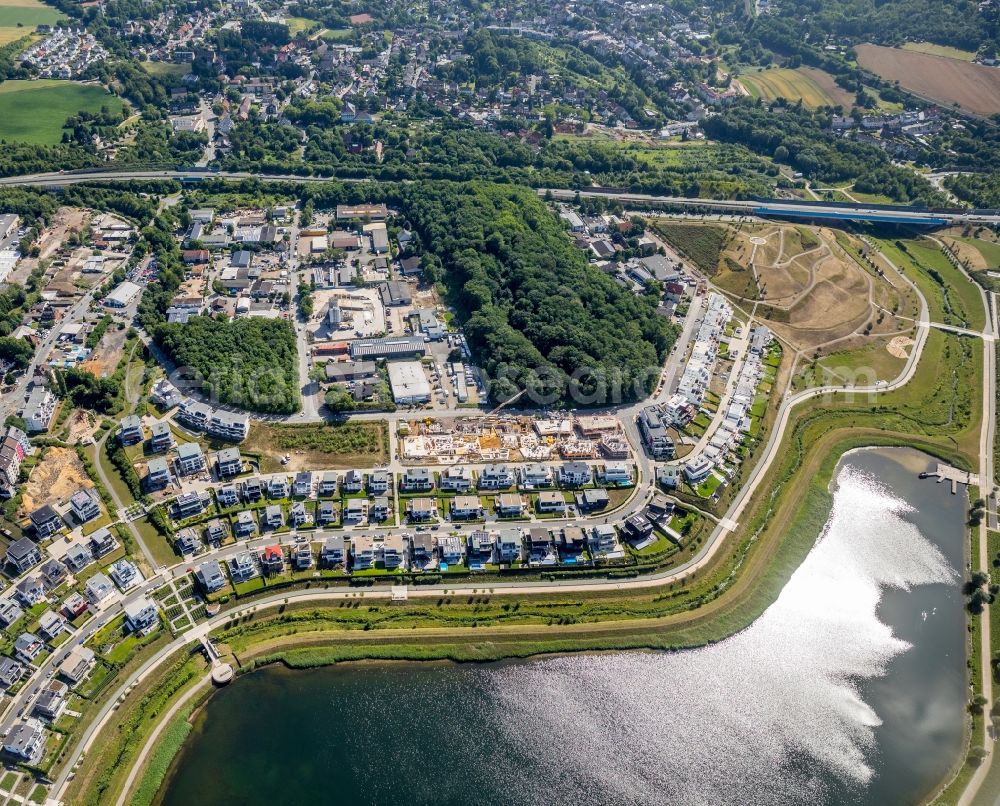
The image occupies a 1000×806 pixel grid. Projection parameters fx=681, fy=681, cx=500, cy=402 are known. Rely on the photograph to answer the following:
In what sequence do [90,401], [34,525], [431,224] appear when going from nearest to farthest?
1. [34,525]
2. [90,401]
3. [431,224]

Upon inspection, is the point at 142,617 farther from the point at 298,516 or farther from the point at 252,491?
the point at 298,516

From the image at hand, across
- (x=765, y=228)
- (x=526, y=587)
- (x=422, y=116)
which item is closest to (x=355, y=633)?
(x=526, y=587)

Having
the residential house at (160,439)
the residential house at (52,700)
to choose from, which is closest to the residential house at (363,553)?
the residential house at (52,700)

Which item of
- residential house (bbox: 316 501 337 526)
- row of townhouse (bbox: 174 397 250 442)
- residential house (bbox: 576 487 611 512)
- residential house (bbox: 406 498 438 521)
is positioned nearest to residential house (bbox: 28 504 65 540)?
row of townhouse (bbox: 174 397 250 442)

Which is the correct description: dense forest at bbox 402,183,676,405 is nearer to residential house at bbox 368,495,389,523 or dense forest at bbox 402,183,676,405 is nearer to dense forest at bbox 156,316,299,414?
residential house at bbox 368,495,389,523

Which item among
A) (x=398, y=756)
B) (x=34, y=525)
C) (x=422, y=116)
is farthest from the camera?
(x=422, y=116)

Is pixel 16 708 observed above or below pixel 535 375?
below

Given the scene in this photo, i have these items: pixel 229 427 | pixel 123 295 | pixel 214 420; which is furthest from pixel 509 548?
pixel 123 295

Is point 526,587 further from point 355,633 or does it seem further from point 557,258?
point 557,258
